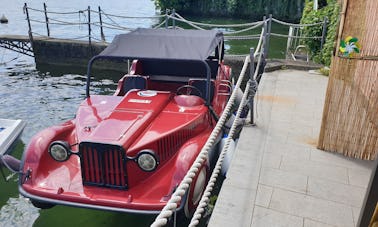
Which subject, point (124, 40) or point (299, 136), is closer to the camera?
point (299, 136)

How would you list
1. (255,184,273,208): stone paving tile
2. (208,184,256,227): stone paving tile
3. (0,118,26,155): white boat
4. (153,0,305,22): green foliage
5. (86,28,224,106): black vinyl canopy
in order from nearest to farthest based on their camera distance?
(208,184,256,227): stone paving tile, (255,184,273,208): stone paving tile, (86,28,224,106): black vinyl canopy, (0,118,26,155): white boat, (153,0,305,22): green foliage

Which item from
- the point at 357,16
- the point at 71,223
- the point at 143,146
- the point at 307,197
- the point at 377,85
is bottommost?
the point at 71,223

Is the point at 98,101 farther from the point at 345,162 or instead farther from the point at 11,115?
the point at 11,115

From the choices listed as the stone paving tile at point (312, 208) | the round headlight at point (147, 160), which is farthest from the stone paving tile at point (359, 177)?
the round headlight at point (147, 160)

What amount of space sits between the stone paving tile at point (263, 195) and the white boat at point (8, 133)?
4.34 meters

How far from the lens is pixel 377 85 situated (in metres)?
4.07

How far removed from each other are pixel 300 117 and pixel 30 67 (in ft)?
33.6

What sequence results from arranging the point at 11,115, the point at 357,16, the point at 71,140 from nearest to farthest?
the point at 357,16, the point at 71,140, the point at 11,115

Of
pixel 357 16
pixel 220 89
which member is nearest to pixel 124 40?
pixel 220 89

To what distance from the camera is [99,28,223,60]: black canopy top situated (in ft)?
17.5

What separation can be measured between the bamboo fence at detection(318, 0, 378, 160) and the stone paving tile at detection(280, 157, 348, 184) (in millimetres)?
434

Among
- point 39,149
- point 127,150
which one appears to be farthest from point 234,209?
point 39,149

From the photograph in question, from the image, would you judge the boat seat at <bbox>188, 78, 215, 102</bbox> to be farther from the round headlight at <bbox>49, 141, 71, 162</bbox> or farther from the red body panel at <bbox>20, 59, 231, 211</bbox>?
the round headlight at <bbox>49, 141, 71, 162</bbox>

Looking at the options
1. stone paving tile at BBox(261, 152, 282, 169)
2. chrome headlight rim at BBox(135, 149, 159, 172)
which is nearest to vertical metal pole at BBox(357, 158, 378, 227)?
stone paving tile at BBox(261, 152, 282, 169)
